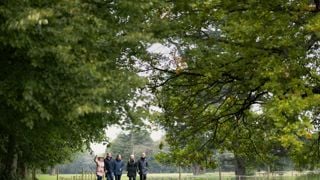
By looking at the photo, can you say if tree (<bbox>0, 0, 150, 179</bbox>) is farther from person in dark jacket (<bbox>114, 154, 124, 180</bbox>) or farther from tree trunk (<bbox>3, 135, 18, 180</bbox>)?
tree trunk (<bbox>3, 135, 18, 180</bbox>)

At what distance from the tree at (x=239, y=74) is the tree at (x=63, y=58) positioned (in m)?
1.20

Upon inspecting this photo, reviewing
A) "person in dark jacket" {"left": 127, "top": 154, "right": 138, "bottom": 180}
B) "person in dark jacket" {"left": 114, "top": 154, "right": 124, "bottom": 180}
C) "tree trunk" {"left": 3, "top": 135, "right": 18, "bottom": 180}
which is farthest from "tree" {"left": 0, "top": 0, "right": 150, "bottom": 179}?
"person in dark jacket" {"left": 127, "top": 154, "right": 138, "bottom": 180}

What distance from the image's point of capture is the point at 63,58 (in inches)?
364

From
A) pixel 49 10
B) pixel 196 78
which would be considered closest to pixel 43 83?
pixel 49 10

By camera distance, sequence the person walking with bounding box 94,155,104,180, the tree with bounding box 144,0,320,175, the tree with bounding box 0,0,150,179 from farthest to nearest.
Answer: the person walking with bounding box 94,155,104,180 → the tree with bounding box 144,0,320,175 → the tree with bounding box 0,0,150,179

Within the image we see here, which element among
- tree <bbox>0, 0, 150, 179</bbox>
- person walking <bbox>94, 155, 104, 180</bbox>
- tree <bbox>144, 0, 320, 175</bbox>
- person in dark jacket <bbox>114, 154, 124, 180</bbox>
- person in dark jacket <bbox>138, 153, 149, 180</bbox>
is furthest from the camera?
person in dark jacket <bbox>138, 153, 149, 180</bbox>

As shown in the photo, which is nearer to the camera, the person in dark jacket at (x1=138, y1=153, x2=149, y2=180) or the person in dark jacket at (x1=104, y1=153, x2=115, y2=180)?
the person in dark jacket at (x1=104, y1=153, x2=115, y2=180)

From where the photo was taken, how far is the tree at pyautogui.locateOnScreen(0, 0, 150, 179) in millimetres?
9469

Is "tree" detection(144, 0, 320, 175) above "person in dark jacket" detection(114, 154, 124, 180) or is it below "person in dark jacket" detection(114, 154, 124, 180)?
above

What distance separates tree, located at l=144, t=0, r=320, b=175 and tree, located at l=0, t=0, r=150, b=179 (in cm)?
120

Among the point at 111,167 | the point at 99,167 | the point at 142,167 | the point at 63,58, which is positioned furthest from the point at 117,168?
the point at 63,58

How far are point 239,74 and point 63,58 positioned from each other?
Answer: 680cm

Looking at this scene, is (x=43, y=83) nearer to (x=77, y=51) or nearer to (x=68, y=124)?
(x=77, y=51)

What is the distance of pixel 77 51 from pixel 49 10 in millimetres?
1119
